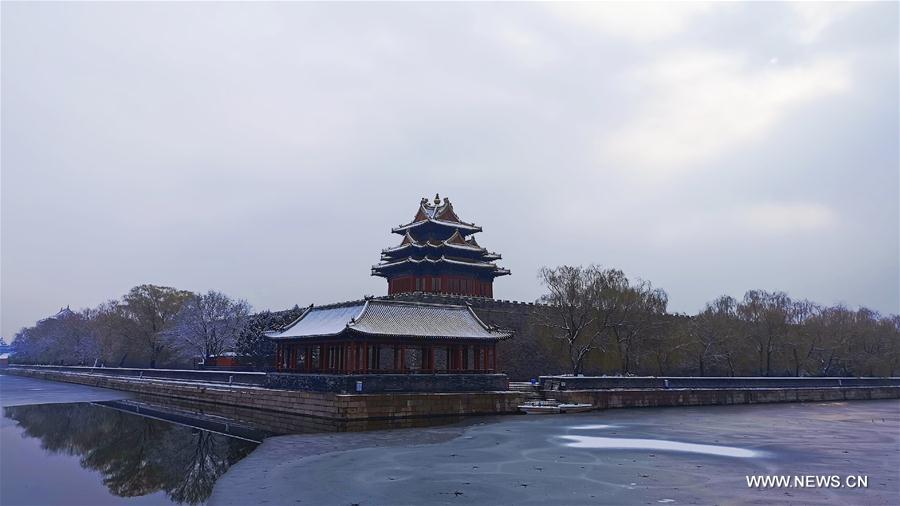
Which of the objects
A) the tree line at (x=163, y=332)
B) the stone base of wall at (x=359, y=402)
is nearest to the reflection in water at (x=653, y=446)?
the stone base of wall at (x=359, y=402)

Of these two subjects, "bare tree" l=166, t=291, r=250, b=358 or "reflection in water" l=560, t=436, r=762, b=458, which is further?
"bare tree" l=166, t=291, r=250, b=358

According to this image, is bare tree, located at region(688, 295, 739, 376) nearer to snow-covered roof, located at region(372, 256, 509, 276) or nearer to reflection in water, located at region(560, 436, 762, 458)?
snow-covered roof, located at region(372, 256, 509, 276)

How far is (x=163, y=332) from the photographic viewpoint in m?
62.3

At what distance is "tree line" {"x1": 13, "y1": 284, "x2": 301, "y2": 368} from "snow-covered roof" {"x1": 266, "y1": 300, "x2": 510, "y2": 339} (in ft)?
58.4

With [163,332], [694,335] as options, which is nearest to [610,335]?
[694,335]

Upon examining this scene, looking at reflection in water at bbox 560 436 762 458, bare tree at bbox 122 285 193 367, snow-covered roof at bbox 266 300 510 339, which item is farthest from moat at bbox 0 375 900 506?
bare tree at bbox 122 285 193 367

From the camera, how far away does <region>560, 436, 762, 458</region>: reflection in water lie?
64.5 ft

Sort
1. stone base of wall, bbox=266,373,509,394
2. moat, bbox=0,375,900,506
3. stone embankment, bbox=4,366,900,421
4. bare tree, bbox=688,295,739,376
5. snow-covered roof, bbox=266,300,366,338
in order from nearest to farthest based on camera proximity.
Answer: moat, bbox=0,375,900,506, stone embankment, bbox=4,366,900,421, stone base of wall, bbox=266,373,509,394, snow-covered roof, bbox=266,300,366,338, bare tree, bbox=688,295,739,376

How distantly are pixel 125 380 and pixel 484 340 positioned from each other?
36.1 metres

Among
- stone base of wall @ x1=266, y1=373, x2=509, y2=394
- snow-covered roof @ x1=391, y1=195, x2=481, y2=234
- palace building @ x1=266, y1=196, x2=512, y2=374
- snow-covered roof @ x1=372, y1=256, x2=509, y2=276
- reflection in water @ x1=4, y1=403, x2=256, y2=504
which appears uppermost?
snow-covered roof @ x1=391, y1=195, x2=481, y2=234

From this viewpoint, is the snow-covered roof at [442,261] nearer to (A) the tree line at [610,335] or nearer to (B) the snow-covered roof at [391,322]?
(A) the tree line at [610,335]

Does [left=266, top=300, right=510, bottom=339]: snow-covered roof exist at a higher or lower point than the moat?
higher

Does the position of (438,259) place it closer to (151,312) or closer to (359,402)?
(359,402)

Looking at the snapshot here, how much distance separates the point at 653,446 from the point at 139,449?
1808cm
